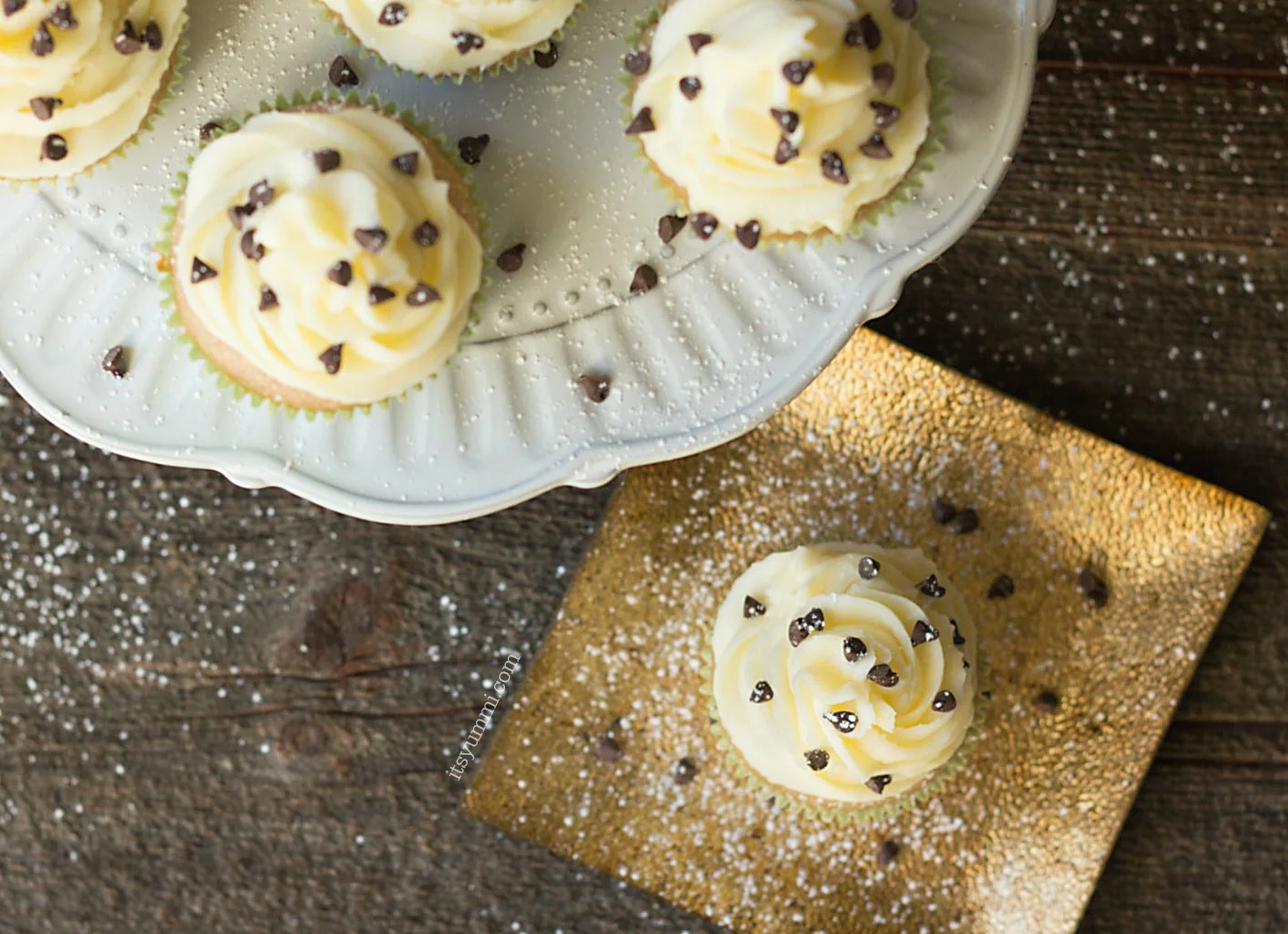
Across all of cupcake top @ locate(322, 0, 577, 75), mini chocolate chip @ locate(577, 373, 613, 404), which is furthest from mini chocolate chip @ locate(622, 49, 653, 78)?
mini chocolate chip @ locate(577, 373, 613, 404)

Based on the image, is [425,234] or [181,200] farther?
[181,200]

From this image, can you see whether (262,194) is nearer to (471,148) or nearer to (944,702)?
(471,148)

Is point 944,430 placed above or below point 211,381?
below

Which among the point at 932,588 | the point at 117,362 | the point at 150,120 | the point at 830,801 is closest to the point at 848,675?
the point at 932,588

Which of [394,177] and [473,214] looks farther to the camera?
[473,214]

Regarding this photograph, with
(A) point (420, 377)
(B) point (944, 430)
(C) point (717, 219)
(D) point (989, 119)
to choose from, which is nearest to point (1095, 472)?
(B) point (944, 430)

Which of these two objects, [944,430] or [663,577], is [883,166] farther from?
[663,577]

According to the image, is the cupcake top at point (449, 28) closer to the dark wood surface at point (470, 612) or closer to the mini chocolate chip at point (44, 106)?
the mini chocolate chip at point (44, 106)

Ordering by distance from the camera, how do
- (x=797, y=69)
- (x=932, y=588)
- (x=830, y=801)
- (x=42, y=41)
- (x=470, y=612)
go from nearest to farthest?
(x=797, y=69), (x=42, y=41), (x=932, y=588), (x=830, y=801), (x=470, y=612)

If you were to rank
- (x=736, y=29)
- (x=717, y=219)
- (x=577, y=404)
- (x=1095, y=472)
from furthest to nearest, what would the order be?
(x=1095, y=472) < (x=577, y=404) < (x=717, y=219) < (x=736, y=29)
